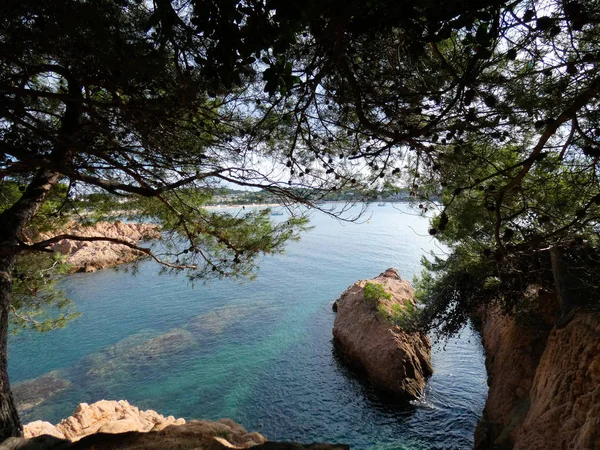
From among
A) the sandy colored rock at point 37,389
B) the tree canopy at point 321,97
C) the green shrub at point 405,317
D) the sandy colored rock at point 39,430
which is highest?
the tree canopy at point 321,97

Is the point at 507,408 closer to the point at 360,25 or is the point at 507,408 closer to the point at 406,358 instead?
the point at 406,358

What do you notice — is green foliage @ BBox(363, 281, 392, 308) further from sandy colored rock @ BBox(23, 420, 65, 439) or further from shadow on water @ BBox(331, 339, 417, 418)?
sandy colored rock @ BBox(23, 420, 65, 439)

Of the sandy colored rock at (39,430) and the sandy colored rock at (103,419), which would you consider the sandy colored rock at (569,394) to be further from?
the sandy colored rock at (39,430)

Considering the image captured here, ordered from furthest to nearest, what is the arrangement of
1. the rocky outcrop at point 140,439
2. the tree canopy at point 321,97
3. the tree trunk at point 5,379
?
the rocky outcrop at point 140,439, the tree trunk at point 5,379, the tree canopy at point 321,97

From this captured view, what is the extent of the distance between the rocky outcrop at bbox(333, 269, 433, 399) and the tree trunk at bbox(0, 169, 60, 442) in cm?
839

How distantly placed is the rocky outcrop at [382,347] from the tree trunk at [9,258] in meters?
8.39

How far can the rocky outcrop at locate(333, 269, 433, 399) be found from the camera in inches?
371

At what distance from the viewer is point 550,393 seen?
472cm

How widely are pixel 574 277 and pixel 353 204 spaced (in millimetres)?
4073

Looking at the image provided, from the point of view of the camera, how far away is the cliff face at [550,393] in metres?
3.92

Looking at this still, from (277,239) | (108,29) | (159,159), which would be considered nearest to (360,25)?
(108,29)

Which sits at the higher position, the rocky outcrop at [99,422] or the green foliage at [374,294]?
the green foliage at [374,294]

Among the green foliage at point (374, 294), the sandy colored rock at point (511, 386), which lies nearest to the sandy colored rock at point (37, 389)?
the green foliage at point (374, 294)

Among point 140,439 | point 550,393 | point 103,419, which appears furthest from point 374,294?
point 140,439
